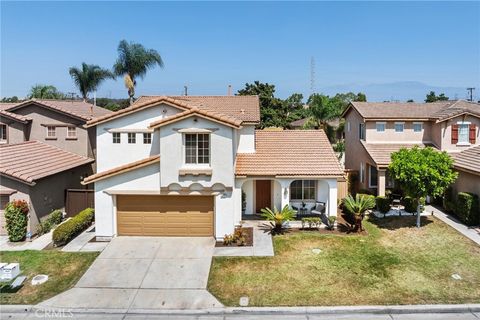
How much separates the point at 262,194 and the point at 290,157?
266cm

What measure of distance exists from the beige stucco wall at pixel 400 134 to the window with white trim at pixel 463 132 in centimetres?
183

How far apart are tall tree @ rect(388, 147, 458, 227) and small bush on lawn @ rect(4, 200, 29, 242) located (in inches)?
723

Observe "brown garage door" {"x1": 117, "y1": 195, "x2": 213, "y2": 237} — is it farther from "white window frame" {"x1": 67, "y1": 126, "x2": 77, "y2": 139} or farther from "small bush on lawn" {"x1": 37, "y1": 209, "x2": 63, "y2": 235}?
"white window frame" {"x1": 67, "y1": 126, "x2": 77, "y2": 139}

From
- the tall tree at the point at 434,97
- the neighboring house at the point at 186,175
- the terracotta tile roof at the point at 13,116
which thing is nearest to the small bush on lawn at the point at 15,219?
the neighboring house at the point at 186,175

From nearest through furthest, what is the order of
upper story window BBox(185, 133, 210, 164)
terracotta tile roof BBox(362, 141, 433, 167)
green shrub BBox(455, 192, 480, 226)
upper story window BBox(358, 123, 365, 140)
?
upper story window BBox(185, 133, 210, 164) < green shrub BBox(455, 192, 480, 226) < terracotta tile roof BBox(362, 141, 433, 167) < upper story window BBox(358, 123, 365, 140)

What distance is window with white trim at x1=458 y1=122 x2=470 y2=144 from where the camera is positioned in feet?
82.1

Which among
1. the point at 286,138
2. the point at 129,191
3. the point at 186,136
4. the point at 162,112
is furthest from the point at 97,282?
the point at 286,138

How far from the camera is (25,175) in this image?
710 inches

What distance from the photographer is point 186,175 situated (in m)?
17.2

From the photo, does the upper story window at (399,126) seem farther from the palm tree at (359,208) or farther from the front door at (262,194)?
the front door at (262,194)

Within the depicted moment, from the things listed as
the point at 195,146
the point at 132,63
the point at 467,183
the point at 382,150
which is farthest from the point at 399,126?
the point at 132,63

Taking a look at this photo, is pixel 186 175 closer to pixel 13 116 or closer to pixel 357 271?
pixel 357 271

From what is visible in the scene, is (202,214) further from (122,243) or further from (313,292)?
(313,292)

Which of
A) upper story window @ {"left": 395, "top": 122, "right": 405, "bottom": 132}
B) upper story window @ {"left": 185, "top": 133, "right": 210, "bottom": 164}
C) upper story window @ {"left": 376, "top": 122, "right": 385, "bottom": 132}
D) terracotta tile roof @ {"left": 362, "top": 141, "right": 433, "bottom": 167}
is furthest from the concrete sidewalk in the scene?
upper story window @ {"left": 185, "top": 133, "right": 210, "bottom": 164}
